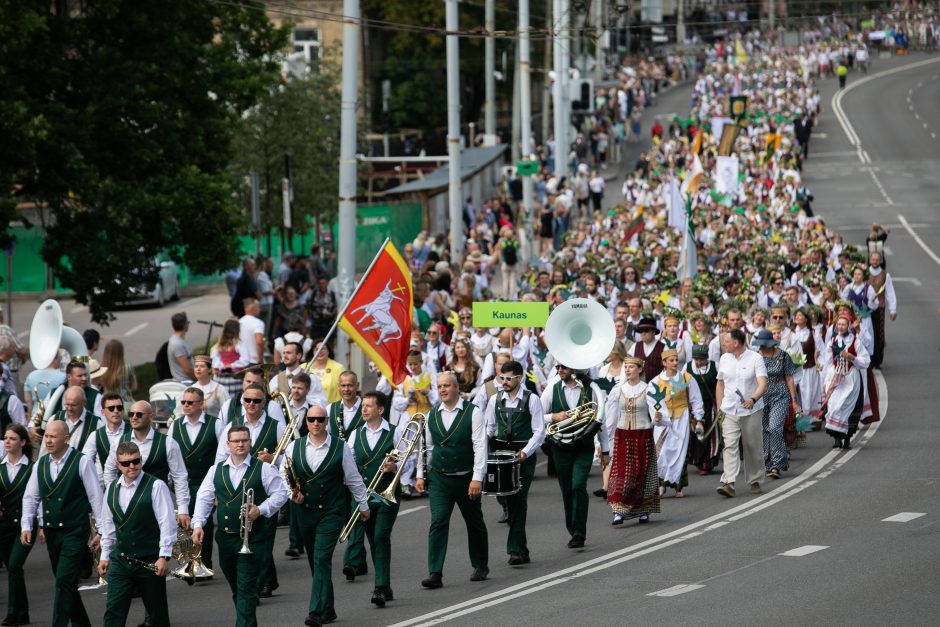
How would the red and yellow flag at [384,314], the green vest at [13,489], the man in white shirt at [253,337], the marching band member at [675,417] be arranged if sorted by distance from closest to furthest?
the green vest at [13,489], the red and yellow flag at [384,314], the marching band member at [675,417], the man in white shirt at [253,337]

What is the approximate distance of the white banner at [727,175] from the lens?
127 ft

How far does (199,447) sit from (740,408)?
18.2 feet

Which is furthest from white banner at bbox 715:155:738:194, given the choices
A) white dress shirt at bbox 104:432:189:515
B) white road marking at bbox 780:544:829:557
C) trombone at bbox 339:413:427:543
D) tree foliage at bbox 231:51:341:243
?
white dress shirt at bbox 104:432:189:515

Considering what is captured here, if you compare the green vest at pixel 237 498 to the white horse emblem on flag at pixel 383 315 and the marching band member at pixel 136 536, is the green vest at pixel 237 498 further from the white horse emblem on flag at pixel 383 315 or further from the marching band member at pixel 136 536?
the white horse emblem on flag at pixel 383 315

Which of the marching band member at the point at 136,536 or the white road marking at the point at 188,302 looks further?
the white road marking at the point at 188,302

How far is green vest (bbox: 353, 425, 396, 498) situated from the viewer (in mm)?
13305

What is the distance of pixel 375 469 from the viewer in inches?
524

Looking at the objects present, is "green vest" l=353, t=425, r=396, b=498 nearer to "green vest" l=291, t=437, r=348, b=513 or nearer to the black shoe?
the black shoe

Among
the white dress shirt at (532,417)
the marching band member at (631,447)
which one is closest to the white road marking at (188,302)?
the marching band member at (631,447)

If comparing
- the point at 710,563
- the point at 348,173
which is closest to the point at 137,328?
the point at 348,173

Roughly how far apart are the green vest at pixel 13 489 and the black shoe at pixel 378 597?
2699 millimetres

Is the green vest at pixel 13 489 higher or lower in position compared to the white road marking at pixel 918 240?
lower

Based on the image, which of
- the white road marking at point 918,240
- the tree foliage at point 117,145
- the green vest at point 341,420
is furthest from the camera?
the white road marking at point 918,240

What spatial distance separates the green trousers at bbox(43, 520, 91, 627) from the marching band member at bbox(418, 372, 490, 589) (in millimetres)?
2683
